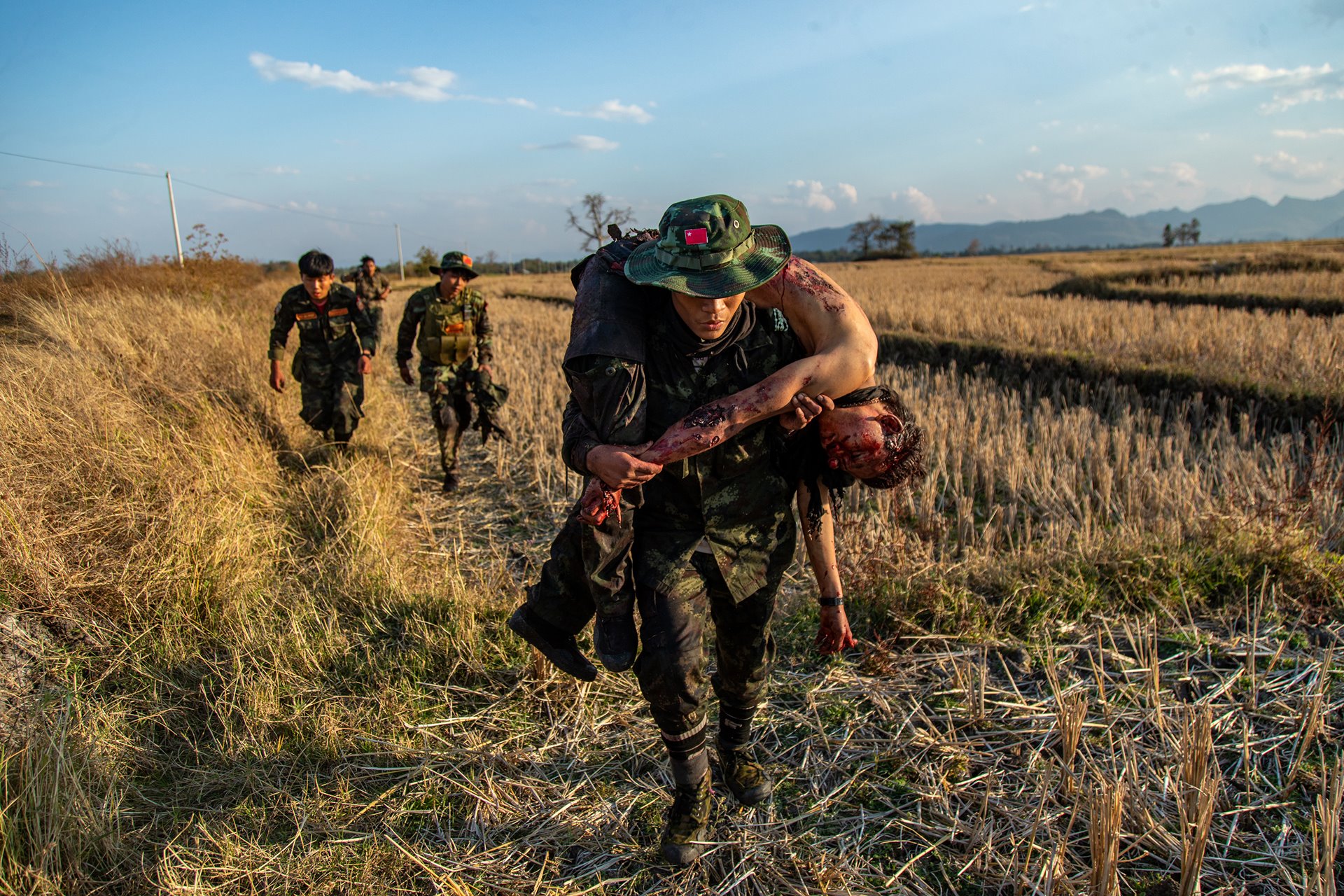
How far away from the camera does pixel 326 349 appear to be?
6.20m

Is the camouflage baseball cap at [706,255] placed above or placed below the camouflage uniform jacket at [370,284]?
below

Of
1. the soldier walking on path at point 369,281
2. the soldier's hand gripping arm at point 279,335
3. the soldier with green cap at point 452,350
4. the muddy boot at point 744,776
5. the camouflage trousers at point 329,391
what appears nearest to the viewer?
the muddy boot at point 744,776

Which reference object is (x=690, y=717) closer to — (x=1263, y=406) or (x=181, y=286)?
(x=1263, y=406)

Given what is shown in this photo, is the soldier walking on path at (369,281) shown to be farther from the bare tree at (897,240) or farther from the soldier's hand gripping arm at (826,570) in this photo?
the bare tree at (897,240)

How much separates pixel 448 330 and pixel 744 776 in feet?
16.2

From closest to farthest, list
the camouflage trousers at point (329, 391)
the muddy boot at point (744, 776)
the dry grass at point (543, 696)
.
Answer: the dry grass at point (543, 696) → the muddy boot at point (744, 776) → the camouflage trousers at point (329, 391)

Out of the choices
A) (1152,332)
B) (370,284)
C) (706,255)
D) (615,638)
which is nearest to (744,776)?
(615,638)

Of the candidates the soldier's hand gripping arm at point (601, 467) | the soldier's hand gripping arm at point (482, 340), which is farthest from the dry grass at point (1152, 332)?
the soldier's hand gripping arm at point (601, 467)

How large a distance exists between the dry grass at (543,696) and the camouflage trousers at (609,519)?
2.95ft

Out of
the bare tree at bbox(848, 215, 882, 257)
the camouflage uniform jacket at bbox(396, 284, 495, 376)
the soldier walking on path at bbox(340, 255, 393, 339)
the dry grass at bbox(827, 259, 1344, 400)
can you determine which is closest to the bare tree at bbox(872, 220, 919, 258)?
the bare tree at bbox(848, 215, 882, 257)

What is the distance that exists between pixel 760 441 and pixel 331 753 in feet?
6.82

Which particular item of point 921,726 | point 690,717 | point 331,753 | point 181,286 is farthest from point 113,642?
point 181,286

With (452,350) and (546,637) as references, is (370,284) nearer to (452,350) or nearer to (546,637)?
(452,350)

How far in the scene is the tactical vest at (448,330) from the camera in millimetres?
6363
